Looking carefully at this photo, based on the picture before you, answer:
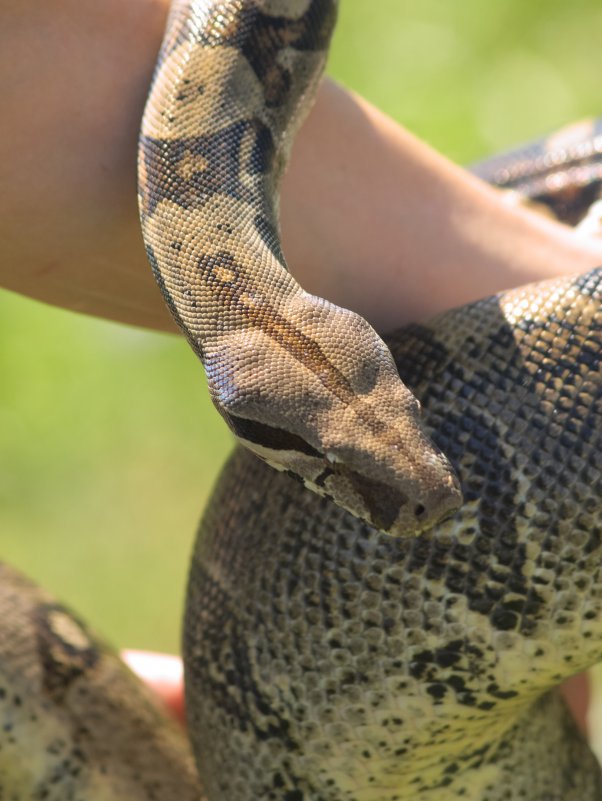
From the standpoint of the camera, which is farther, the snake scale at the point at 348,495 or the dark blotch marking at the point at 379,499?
the snake scale at the point at 348,495

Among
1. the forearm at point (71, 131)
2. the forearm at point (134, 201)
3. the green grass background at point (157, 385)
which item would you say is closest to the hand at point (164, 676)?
the forearm at point (134, 201)

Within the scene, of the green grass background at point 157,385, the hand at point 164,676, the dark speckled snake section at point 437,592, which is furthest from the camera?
the green grass background at point 157,385

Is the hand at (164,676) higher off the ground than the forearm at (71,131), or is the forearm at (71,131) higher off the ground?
the forearm at (71,131)

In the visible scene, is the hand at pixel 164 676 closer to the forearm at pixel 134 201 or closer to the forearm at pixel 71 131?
the forearm at pixel 134 201

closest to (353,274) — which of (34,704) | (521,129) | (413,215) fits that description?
(413,215)

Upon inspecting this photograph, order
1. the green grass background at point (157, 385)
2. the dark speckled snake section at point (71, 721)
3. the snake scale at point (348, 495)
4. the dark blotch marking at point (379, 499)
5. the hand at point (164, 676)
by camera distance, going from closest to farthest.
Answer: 1. the dark blotch marking at point (379, 499)
2. the snake scale at point (348, 495)
3. the dark speckled snake section at point (71, 721)
4. the hand at point (164, 676)
5. the green grass background at point (157, 385)

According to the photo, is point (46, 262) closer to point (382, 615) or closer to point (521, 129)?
point (382, 615)

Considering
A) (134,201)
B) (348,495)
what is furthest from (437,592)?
(134,201)

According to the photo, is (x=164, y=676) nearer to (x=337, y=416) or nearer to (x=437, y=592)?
(x=437, y=592)
